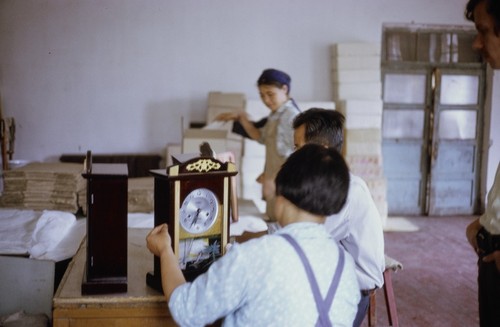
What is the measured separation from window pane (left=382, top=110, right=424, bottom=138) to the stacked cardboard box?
15.3 ft

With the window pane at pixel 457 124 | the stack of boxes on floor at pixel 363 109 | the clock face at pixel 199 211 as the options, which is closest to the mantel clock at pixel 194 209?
the clock face at pixel 199 211

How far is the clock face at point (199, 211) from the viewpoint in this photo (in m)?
1.75

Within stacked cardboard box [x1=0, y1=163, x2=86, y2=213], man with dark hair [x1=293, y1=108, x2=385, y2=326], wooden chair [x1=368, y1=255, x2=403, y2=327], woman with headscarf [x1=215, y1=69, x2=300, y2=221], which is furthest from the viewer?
woman with headscarf [x1=215, y1=69, x2=300, y2=221]

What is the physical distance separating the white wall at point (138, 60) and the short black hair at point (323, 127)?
4.39 m

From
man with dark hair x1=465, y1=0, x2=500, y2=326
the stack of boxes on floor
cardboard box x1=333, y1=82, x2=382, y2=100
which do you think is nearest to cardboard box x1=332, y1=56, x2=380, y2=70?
the stack of boxes on floor

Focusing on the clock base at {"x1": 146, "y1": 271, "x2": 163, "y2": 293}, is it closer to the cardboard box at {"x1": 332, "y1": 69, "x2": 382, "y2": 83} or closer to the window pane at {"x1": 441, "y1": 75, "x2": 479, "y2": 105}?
the cardboard box at {"x1": 332, "y1": 69, "x2": 382, "y2": 83}

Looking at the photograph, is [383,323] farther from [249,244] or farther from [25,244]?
[249,244]

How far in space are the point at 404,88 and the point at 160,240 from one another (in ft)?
19.0

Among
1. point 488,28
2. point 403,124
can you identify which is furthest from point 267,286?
point 403,124

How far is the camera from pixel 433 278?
4676 mm

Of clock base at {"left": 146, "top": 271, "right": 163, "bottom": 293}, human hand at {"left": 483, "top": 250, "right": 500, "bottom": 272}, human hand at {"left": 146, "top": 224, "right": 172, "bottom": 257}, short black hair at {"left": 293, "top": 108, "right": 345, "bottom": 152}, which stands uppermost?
short black hair at {"left": 293, "top": 108, "right": 345, "bottom": 152}

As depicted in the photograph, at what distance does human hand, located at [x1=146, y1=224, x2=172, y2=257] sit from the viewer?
1.67 meters

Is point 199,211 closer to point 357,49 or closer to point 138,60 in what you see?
point 138,60

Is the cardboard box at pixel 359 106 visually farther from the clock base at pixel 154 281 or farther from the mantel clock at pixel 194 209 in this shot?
the clock base at pixel 154 281
